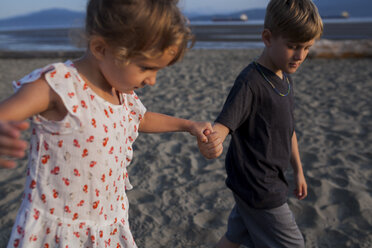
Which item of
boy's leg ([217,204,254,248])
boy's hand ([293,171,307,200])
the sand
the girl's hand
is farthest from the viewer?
the sand

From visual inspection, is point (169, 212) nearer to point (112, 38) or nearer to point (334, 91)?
point (112, 38)

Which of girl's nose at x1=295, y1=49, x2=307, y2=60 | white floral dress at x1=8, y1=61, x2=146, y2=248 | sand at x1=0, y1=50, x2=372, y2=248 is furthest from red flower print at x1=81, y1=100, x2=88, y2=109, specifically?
sand at x1=0, y1=50, x2=372, y2=248

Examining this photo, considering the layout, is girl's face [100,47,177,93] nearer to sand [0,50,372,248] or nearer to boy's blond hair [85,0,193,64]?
boy's blond hair [85,0,193,64]

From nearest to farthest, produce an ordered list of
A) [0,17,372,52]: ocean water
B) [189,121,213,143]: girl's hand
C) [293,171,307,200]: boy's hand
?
1. [189,121,213,143]: girl's hand
2. [293,171,307,200]: boy's hand
3. [0,17,372,52]: ocean water

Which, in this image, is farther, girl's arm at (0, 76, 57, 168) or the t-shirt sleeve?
the t-shirt sleeve

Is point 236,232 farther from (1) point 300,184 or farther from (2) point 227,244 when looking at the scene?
(1) point 300,184

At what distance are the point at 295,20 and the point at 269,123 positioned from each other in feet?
1.73

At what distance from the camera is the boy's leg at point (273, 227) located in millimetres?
1901

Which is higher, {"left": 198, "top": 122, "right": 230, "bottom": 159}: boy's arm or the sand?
{"left": 198, "top": 122, "right": 230, "bottom": 159}: boy's arm

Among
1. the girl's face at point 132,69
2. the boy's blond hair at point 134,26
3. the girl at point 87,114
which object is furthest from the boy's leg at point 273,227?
the boy's blond hair at point 134,26

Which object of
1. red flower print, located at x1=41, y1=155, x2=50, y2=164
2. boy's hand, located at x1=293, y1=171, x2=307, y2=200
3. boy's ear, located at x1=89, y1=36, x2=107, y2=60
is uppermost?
boy's ear, located at x1=89, y1=36, x2=107, y2=60

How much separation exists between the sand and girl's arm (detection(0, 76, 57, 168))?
1693 mm

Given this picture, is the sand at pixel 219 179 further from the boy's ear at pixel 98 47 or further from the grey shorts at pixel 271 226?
the boy's ear at pixel 98 47

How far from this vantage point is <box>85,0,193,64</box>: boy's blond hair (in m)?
1.30
